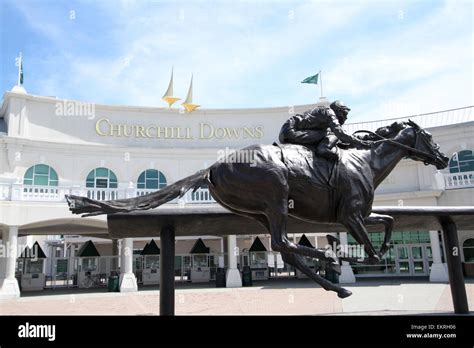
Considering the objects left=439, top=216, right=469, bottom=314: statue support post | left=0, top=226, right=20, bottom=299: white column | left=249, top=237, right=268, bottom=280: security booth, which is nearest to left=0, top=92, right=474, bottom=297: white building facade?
left=0, top=226, right=20, bottom=299: white column

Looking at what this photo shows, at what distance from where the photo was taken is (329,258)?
4.35 metres

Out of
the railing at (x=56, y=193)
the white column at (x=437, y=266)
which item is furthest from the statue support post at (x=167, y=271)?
the white column at (x=437, y=266)

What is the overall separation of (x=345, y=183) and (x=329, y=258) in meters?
0.90

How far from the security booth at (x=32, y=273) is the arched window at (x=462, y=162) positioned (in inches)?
998

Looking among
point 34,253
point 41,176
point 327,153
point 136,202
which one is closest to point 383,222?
point 327,153

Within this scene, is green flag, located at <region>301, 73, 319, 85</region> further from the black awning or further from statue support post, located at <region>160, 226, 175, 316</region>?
statue support post, located at <region>160, 226, 175, 316</region>

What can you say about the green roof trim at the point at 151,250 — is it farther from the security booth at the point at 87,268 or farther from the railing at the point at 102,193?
the railing at the point at 102,193

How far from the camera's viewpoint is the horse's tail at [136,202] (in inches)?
167

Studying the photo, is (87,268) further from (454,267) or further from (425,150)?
(425,150)

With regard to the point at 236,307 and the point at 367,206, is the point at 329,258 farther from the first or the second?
the point at 236,307

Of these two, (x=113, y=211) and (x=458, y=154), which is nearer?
(x=113, y=211)

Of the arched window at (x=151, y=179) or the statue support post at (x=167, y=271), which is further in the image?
the arched window at (x=151, y=179)

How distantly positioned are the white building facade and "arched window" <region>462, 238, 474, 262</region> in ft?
0.18
